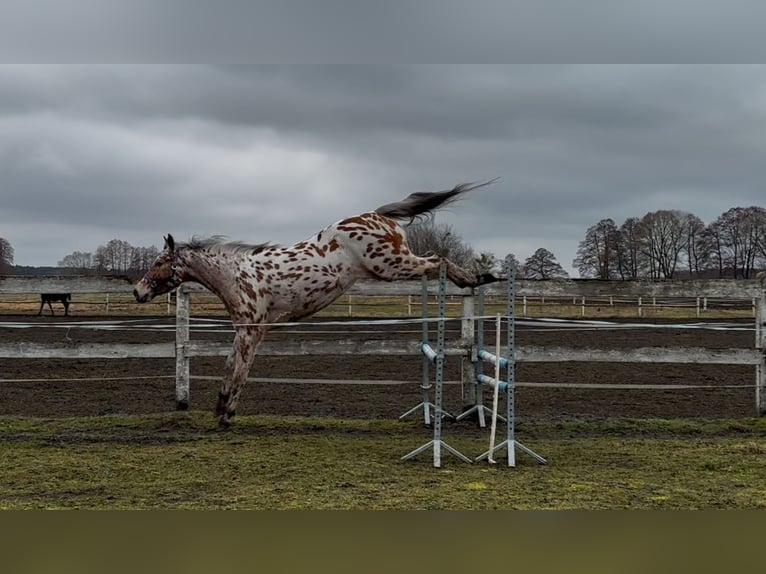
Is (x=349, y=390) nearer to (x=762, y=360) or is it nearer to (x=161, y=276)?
(x=161, y=276)

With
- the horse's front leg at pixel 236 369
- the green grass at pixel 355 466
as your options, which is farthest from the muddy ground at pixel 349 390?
the green grass at pixel 355 466

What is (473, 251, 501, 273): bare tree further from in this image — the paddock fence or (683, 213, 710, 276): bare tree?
(683, 213, 710, 276): bare tree

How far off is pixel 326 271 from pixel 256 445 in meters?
1.69

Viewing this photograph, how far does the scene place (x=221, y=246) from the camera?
5.95 metres

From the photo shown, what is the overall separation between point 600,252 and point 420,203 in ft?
99.6

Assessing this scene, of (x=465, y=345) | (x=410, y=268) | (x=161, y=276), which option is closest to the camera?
(x=410, y=268)

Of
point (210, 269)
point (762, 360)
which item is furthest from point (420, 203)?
point (762, 360)

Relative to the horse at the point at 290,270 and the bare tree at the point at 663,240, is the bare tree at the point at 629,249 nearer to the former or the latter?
the bare tree at the point at 663,240

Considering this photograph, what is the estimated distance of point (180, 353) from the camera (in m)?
6.60

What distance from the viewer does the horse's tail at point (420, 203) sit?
229 inches

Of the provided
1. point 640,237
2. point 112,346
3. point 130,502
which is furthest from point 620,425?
point 640,237

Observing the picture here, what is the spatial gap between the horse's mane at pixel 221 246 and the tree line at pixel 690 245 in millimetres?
27238

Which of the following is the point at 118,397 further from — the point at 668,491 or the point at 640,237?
the point at 640,237

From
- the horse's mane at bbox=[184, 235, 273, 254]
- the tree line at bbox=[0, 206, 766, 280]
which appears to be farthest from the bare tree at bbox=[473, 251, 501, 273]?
the tree line at bbox=[0, 206, 766, 280]
